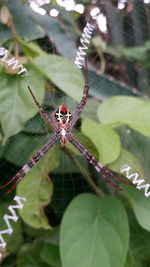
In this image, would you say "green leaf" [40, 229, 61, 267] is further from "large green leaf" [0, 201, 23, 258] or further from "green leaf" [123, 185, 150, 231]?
"green leaf" [123, 185, 150, 231]

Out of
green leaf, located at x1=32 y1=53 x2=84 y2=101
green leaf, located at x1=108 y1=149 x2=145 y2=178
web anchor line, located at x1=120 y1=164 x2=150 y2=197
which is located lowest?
web anchor line, located at x1=120 y1=164 x2=150 y2=197

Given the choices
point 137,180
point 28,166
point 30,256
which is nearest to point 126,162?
point 137,180

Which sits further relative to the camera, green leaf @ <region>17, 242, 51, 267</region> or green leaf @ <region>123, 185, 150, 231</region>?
green leaf @ <region>17, 242, 51, 267</region>

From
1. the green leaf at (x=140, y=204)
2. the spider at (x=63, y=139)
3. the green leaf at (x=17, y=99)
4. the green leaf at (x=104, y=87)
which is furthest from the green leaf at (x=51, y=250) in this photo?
the green leaf at (x=104, y=87)

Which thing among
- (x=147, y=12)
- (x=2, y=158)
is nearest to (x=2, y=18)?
(x=2, y=158)

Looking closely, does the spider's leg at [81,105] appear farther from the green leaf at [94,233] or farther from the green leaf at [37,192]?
the green leaf at [94,233]

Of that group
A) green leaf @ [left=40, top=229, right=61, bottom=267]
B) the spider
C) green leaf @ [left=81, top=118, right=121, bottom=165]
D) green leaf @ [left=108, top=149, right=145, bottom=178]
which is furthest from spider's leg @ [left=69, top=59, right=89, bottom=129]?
green leaf @ [left=40, top=229, right=61, bottom=267]

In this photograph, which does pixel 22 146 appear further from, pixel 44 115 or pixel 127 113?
pixel 127 113
